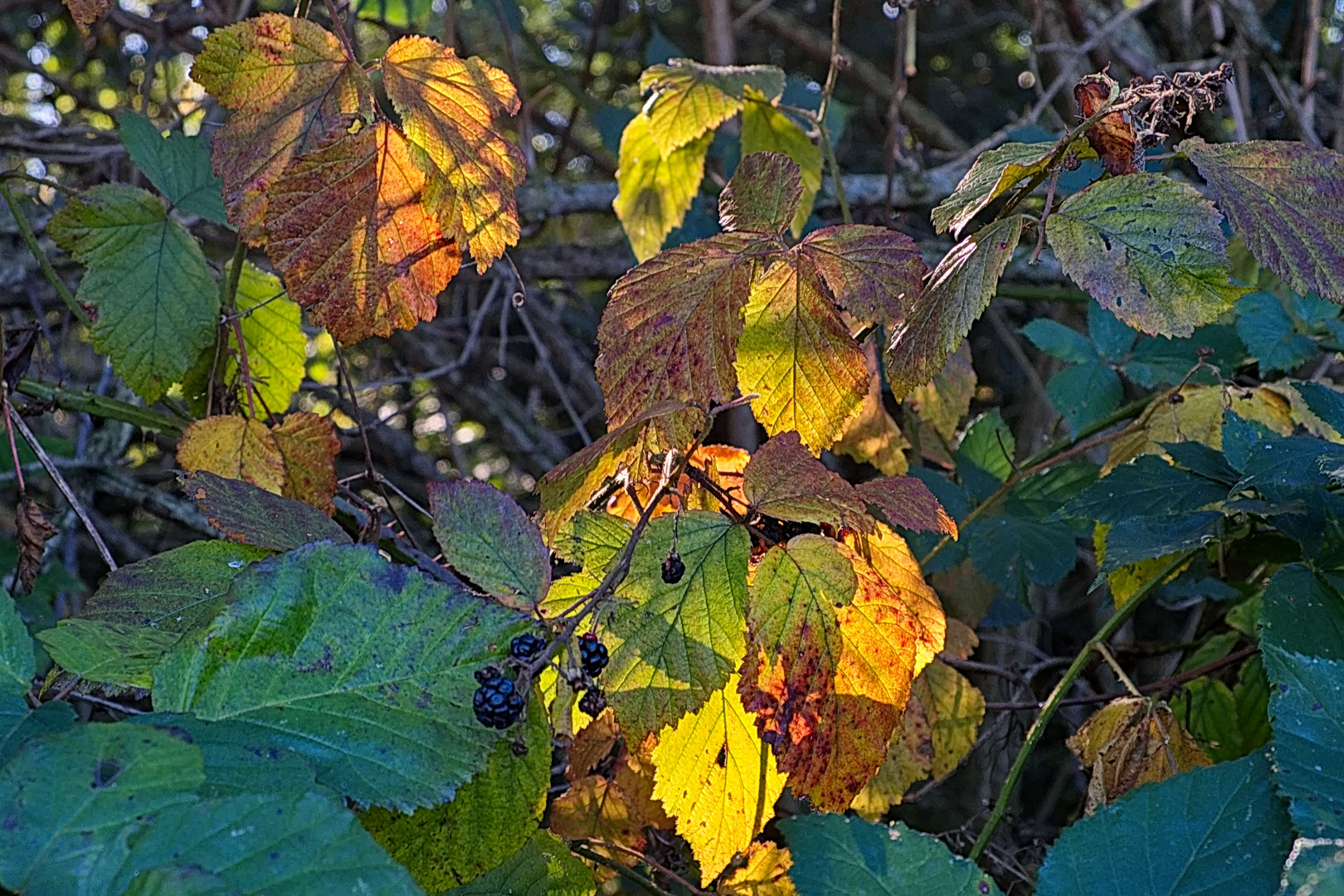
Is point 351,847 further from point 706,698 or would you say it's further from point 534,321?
point 534,321

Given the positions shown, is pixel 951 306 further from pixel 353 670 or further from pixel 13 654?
pixel 13 654

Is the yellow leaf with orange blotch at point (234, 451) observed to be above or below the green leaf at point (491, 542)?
below

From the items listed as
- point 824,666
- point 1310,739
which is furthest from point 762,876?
point 1310,739

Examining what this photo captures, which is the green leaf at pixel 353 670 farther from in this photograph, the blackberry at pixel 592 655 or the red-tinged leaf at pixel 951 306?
the red-tinged leaf at pixel 951 306

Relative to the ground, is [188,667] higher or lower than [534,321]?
higher

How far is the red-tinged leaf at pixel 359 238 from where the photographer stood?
1043mm

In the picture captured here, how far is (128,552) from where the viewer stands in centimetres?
208

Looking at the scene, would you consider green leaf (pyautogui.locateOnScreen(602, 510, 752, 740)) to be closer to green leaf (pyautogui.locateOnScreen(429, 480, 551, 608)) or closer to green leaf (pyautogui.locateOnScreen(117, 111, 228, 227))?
green leaf (pyautogui.locateOnScreen(429, 480, 551, 608))

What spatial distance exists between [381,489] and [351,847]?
0.81 meters

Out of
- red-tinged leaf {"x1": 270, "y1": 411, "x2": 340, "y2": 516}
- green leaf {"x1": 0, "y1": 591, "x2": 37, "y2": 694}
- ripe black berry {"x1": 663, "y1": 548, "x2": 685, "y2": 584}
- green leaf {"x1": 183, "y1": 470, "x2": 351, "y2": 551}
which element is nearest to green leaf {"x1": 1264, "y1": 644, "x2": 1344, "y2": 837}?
ripe black berry {"x1": 663, "y1": 548, "x2": 685, "y2": 584}

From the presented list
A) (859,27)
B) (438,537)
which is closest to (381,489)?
(438,537)

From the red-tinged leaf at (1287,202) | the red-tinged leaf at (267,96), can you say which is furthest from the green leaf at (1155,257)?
the red-tinged leaf at (267,96)

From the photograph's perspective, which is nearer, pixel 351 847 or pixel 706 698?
pixel 351 847

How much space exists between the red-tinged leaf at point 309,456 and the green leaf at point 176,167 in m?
0.30
